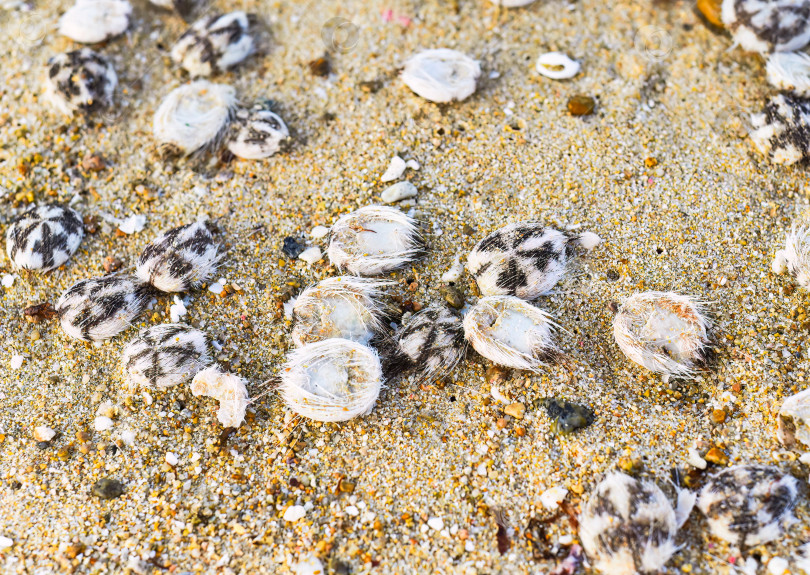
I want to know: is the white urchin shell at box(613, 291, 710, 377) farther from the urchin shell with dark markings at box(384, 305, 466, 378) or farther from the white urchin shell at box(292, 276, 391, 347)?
the white urchin shell at box(292, 276, 391, 347)

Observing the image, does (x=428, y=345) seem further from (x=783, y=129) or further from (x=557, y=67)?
(x=783, y=129)

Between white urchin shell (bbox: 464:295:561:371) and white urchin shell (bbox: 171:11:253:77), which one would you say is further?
white urchin shell (bbox: 171:11:253:77)

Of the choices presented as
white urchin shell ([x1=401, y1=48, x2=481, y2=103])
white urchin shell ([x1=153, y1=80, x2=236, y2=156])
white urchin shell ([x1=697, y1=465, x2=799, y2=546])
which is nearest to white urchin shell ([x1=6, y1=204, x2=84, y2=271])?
white urchin shell ([x1=153, y1=80, x2=236, y2=156])

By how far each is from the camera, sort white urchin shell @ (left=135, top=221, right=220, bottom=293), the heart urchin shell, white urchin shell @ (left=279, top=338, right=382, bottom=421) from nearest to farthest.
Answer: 1. white urchin shell @ (left=279, top=338, right=382, bottom=421)
2. the heart urchin shell
3. white urchin shell @ (left=135, top=221, right=220, bottom=293)

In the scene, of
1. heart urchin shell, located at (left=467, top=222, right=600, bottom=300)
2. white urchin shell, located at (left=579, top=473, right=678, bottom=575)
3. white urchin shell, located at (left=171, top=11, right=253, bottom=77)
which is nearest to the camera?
white urchin shell, located at (left=579, top=473, right=678, bottom=575)

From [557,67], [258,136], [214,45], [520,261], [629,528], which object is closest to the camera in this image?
[629,528]

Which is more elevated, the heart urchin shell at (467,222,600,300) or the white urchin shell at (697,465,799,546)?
the heart urchin shell at (467,222,600,300)

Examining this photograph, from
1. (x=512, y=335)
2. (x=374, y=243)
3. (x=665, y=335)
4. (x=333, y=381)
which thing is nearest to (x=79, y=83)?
(x=374, y=243)
